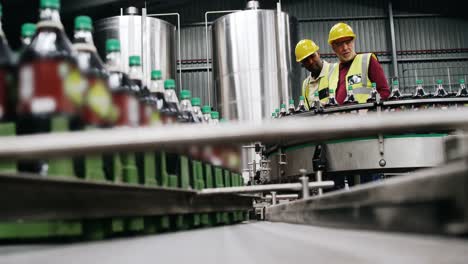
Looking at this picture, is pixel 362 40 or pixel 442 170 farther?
Answer: pixel 362 40

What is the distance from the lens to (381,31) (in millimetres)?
9078

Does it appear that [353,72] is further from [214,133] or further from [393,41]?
[393,41]

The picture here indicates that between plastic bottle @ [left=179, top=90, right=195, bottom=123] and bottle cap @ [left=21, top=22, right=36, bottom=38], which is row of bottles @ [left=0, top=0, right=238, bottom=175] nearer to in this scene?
bottle cap @ [left=21, top=22, right=36, bottom=38]

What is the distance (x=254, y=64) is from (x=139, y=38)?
1.44 metres

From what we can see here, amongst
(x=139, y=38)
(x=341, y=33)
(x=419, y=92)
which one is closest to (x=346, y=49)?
(x=341, y=33)

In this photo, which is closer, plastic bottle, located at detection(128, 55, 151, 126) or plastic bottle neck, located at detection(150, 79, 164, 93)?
plastic bottle, located at detection(128, 55, 151, 126)

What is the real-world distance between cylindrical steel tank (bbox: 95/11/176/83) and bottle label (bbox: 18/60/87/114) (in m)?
5.20

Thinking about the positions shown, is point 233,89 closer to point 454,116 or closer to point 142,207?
point 142,207

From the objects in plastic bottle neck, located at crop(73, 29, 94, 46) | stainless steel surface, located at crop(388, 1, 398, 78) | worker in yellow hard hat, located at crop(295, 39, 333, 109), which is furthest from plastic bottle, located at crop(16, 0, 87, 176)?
stainless steel surface, located at crop(388, 1, 398, 78)

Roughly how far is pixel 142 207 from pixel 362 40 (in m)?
8.28

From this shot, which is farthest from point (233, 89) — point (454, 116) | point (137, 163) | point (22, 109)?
point (454, 116)

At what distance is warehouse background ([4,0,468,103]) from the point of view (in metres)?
8.81

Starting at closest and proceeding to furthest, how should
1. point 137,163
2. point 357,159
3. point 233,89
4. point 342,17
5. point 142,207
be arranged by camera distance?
point 142,207 < point 137,163 < point 357,159 < point 233,89 < point 342,17

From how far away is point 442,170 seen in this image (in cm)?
44
